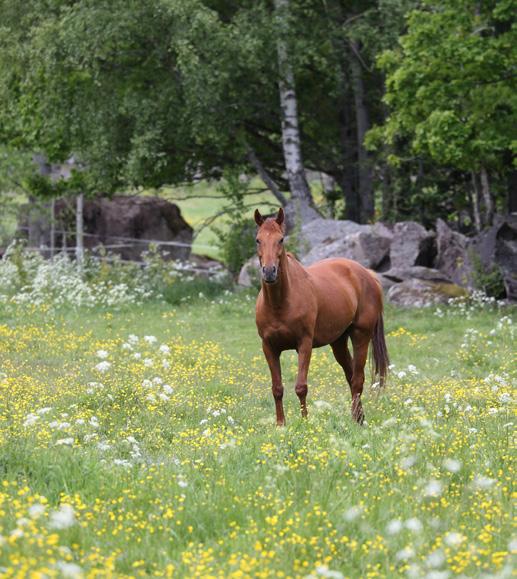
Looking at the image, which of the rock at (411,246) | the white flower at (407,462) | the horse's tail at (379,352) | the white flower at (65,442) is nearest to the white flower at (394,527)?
the white flower at (407,462)

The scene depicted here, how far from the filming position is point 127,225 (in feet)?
120

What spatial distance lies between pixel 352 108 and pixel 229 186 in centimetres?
504

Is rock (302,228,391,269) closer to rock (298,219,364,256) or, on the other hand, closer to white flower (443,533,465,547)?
rock (298,219,364,256)

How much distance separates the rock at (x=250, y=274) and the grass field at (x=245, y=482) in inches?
464

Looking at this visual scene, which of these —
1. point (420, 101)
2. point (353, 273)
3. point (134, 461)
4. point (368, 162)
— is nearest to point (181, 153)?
point (368, 162)

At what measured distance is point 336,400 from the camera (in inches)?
510

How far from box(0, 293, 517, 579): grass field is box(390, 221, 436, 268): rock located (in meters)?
10.5

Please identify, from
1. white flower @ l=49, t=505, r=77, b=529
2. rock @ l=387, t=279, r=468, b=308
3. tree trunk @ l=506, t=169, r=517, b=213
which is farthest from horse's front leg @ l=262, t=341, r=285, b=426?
tree trunk @ l=506, t=169, r=517, b=213

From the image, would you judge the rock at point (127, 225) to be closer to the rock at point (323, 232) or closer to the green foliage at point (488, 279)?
the rock at point (323, 232)

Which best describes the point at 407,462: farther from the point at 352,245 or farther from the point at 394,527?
the point at 352,245

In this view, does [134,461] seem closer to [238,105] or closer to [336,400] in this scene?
[336,400]

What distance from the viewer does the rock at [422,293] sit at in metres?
23.4

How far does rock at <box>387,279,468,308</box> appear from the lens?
23.4 meters

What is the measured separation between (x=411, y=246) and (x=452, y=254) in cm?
102
